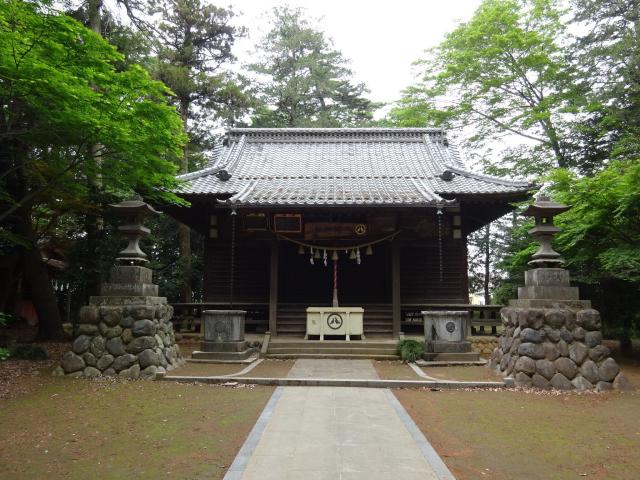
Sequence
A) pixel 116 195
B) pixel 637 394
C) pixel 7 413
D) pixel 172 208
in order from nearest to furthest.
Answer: pixel 7 413
pixel 637 394
pixel 116 195
pixel 172 208

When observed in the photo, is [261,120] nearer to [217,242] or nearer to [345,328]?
[217,242]

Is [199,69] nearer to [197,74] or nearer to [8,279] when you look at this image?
[197,74]

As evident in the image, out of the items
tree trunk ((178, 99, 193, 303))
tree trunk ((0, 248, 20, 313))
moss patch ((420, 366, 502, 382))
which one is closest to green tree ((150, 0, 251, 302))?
tree trunk ((178, 99, 193, 303))

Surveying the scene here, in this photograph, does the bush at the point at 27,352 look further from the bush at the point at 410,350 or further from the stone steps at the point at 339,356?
the bush at the point at 410,350

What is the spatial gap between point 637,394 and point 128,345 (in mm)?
9888

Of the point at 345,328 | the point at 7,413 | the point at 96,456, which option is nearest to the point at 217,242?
the point at 345,328

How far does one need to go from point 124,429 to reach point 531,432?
211 inches

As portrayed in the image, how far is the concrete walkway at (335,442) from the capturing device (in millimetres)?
4195

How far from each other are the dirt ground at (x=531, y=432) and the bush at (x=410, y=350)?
9.62 ft

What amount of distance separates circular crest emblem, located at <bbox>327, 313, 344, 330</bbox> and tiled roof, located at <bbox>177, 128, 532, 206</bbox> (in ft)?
10.7

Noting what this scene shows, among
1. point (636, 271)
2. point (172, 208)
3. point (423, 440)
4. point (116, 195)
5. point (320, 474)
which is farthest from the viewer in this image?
point (172, 208)

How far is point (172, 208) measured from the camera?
46.3ft

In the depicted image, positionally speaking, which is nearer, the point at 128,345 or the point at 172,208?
the point at 128,345

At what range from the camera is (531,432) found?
18.8 ft
